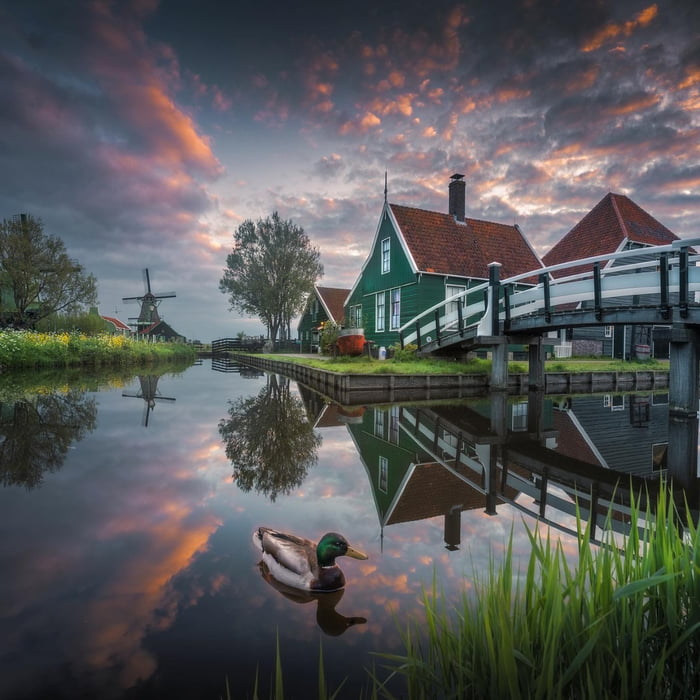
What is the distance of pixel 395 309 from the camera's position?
20.0 meters

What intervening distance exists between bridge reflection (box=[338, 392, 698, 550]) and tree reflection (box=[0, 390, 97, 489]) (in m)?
3.99

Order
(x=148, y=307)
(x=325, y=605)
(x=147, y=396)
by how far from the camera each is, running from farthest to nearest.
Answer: (x=148, y=307) → (x=147, y=396) → (x=325, y=605)

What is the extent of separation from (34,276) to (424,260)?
23819mm

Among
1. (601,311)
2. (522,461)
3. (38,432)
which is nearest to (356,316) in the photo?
(601,311)

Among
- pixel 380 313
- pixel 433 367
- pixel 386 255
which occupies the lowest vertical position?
pixel 433 367

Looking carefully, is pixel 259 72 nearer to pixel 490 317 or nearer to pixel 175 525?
pixel 490 317

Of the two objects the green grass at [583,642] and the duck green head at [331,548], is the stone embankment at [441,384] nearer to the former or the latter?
Result: the duck green head at [331,548]

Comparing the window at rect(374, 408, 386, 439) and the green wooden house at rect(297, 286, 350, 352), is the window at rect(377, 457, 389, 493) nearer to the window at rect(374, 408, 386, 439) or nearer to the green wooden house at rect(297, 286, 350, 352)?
the window at rect(374, 408, 386, 439)

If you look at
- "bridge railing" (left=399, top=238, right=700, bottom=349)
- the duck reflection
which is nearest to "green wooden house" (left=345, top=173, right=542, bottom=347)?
"bridge railing" (left=399, top=238, right=700, bottom=349)

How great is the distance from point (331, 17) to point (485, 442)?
1232cm

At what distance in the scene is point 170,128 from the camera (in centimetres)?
1373

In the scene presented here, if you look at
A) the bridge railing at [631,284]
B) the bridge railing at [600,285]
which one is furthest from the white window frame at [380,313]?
the bridge railing at [631,284]

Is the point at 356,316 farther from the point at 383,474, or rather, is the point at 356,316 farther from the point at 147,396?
the point at 383,474

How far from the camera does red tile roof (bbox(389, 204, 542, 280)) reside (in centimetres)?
1912
